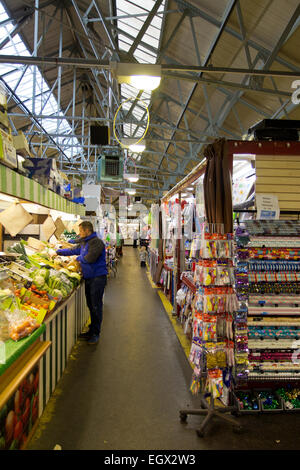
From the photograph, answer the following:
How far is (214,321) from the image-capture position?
9.29 ft

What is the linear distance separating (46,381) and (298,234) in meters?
3.02

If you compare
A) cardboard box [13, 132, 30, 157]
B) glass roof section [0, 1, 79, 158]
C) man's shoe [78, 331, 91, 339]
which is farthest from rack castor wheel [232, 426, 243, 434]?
glass roof section [0, 1, 79, 158]

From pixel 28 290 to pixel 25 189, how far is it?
1.09 meters

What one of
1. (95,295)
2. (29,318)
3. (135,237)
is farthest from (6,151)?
(135,237)

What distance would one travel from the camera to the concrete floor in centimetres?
242

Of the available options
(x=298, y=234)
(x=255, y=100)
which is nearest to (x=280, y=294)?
(x=298, y=234)

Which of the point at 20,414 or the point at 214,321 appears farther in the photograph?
the point at 214,321

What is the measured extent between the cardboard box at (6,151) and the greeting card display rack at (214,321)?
1970mm

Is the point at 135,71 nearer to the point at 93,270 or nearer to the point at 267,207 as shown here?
the point at 267,207

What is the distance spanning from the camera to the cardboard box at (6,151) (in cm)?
251

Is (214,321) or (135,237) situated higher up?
(135,237)

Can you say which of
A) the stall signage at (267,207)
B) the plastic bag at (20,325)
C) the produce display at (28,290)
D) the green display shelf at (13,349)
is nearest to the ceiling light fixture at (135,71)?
the stall signage at (267,207)

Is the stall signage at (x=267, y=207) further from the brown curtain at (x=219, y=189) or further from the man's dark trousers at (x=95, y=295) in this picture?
the man's dark trousers at (x=95, y=295)

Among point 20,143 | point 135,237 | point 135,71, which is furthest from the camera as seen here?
point 135,237
